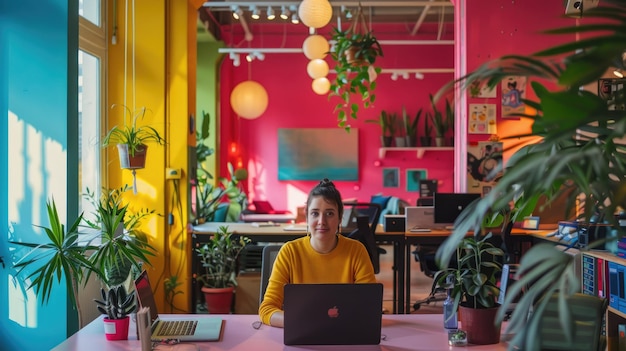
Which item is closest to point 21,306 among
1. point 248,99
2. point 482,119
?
point 482,119

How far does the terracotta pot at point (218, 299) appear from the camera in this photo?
6.27m

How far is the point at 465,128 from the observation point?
23.3 feet

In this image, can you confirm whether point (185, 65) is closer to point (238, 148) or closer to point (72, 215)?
point (72, 215)

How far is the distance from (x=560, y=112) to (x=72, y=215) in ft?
12.6

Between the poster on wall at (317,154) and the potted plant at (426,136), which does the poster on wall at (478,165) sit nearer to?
the potted plant at (426,136)

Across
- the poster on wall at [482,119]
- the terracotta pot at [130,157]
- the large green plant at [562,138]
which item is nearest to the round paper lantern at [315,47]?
the poster on wall at [482,119]

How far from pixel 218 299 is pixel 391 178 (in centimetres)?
656

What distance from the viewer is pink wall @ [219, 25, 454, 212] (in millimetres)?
12312

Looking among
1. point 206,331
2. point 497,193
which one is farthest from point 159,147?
point 497,193

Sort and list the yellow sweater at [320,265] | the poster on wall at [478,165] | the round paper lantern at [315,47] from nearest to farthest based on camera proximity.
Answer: the yellow sweater at [320,265], the poster on wall at [478,165], the round paper lantern at [315,47]

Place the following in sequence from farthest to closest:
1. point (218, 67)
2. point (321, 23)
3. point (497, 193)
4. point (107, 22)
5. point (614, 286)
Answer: point (218, 67)
point (321, 23)
point (107, 22)
point (614, 286)
point (497, 193)

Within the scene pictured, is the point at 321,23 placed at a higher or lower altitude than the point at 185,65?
higher

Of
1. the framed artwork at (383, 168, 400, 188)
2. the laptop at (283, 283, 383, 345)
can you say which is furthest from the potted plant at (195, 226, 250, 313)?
the framed artwork at (383, 168, 400, 188)

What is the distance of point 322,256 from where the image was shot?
134 inches
